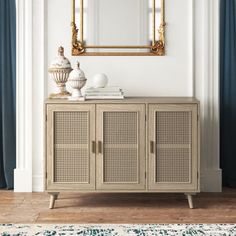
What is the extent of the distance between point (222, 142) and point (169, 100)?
84 centimetres

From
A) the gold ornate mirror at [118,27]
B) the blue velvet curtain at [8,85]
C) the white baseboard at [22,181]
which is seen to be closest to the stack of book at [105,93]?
the gold ornate mirror at [118,27]

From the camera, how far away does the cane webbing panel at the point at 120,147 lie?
4059 mm

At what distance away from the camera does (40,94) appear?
14.9ft

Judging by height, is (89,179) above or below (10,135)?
below

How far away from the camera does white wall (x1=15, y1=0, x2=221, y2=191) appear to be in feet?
14.8

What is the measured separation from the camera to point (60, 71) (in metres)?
4.27

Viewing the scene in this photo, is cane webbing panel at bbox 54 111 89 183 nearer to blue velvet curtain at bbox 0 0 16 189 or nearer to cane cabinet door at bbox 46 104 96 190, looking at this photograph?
cane cabinet door at bbox 46 104 96 190

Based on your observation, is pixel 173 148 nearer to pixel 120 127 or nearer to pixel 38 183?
pixel 120 127

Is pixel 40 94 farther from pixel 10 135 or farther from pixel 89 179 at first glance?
pixel 89 179

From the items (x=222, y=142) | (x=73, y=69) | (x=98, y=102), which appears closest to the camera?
(x=98, y=102)

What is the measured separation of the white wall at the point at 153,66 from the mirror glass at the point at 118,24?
96 millimetres

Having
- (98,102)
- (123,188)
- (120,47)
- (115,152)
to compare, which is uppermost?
(120,47)

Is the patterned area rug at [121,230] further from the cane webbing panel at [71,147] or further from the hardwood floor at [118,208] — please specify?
the cane webbing panel at [71,147]

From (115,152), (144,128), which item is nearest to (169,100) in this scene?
(144,128)
